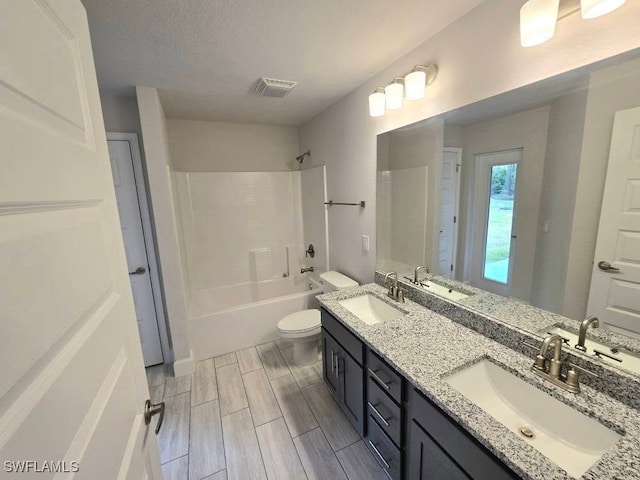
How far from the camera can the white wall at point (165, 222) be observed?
204cm

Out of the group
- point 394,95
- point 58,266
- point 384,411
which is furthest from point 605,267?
point 58,266

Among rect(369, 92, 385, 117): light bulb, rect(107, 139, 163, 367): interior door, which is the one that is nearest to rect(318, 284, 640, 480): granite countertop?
rect(369, 92, 385, 117): light bulb

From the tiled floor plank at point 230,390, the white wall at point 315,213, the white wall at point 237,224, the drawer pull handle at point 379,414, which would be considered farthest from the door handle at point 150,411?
the white wall at point 237,224

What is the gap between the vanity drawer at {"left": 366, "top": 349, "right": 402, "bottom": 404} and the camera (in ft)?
4.04

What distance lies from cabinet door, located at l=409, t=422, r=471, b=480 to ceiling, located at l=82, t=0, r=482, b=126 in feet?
6.22

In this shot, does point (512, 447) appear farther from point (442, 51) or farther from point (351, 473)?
point (442, 51)

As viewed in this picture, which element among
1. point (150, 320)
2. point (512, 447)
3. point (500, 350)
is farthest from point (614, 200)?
point (150, 320)

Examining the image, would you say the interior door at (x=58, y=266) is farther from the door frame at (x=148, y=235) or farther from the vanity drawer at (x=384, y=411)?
the door frame at (x=148, y=235)

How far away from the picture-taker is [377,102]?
1825mm

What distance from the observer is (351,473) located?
4.95ft

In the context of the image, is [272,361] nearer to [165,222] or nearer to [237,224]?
[165,222]

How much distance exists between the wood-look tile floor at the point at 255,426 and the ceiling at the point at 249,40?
2363 mm

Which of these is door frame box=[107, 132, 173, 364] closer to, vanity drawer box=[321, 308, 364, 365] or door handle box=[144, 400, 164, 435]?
vanity drawer box=[321, 308, 364, 365]

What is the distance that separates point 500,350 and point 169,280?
2328 millimetres
